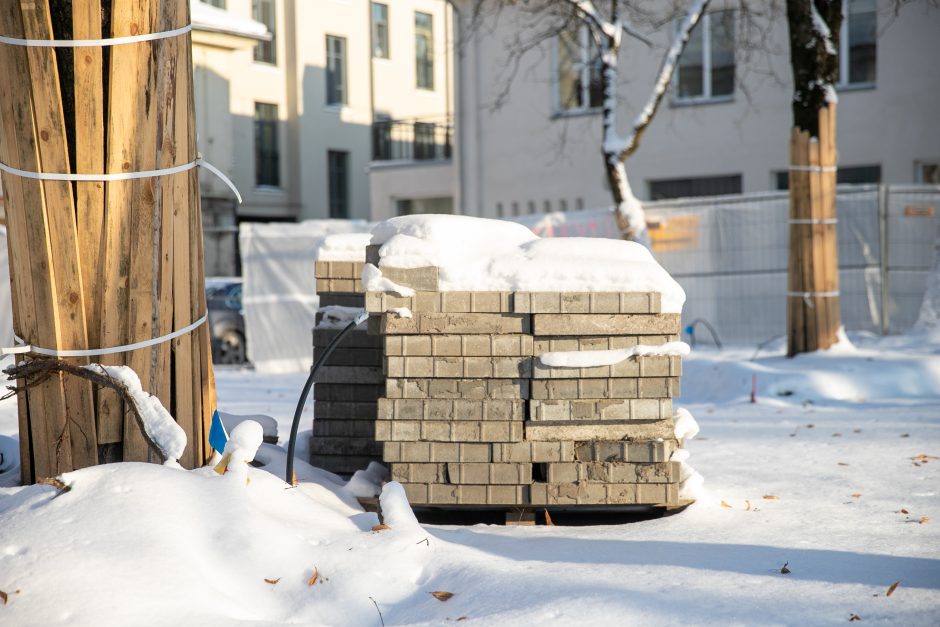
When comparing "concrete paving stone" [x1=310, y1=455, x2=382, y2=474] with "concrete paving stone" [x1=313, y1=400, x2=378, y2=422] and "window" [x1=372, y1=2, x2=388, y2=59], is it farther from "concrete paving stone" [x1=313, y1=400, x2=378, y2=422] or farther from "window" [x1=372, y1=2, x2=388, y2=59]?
"window" [x1=372, y1=2, x2=388, y2=59]

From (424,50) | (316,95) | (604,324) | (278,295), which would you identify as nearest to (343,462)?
(604,324)

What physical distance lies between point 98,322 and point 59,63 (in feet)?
3.51

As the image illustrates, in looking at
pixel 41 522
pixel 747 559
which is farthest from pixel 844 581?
pixel 41 522

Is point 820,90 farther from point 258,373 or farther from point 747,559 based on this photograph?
point 258,373

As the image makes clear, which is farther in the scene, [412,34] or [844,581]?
[412,34]

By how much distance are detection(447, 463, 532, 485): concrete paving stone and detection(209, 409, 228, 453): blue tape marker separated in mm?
1131

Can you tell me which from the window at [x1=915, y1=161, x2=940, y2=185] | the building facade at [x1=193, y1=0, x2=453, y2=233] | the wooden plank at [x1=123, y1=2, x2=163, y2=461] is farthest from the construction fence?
the building facade at [x1=193, y1=0, x2=453, y2=233]

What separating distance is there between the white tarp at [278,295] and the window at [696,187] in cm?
735

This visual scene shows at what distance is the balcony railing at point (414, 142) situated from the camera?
26.6 metres

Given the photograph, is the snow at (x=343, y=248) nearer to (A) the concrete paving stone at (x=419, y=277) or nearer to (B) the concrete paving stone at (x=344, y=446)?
(B) the concrete paving stone at (x=344, y=446)

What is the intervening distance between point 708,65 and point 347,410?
1535 cm

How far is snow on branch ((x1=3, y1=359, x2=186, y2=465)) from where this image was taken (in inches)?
168

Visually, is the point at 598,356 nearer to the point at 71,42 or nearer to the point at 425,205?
the point at 71,42

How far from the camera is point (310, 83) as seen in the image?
111 ft
